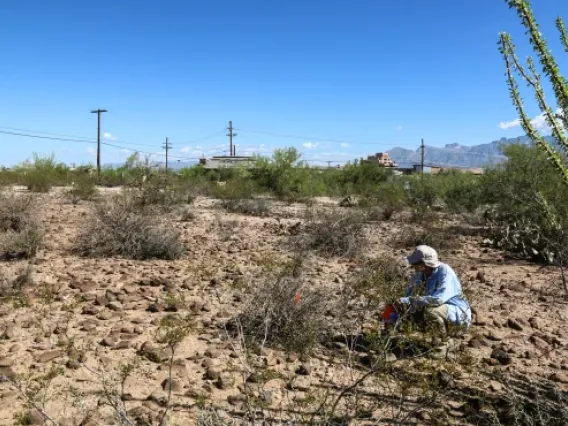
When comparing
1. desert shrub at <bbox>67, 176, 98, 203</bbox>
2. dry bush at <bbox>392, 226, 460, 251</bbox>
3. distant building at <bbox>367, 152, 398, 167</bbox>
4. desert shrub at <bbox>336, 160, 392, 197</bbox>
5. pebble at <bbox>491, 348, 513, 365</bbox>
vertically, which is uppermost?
distant building at <bbox>367, 152, 398, 167</bbox>

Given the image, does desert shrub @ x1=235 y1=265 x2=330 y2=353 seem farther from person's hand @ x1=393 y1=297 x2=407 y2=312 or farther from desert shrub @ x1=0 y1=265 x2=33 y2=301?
desert shrub @ x1=0 y1=265 x2=33 y2=301

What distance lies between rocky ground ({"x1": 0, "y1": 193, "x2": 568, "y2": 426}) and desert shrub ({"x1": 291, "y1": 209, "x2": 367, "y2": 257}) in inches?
26.2

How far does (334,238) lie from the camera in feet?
32.2

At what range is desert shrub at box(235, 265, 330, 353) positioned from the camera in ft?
15.6

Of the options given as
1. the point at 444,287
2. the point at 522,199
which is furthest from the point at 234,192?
the point at 444,287

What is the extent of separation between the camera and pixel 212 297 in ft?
20.4

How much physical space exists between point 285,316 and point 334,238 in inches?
196

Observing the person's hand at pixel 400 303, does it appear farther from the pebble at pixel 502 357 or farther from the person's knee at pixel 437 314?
the pebble at pixel 502 357

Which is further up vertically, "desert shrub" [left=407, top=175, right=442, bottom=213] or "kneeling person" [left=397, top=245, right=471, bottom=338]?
"desert shrub" [left=407, top=175, right=442, bottom=213]

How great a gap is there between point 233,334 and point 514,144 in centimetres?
1302

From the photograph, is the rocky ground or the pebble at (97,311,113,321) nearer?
the rocky ground

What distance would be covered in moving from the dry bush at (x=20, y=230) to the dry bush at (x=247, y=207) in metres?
7.03

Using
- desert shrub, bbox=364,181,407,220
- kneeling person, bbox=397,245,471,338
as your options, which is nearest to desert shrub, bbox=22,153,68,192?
desert shrub, bbox=364,181,407,220

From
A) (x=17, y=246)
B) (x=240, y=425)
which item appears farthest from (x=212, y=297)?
(x=17, y=246)
